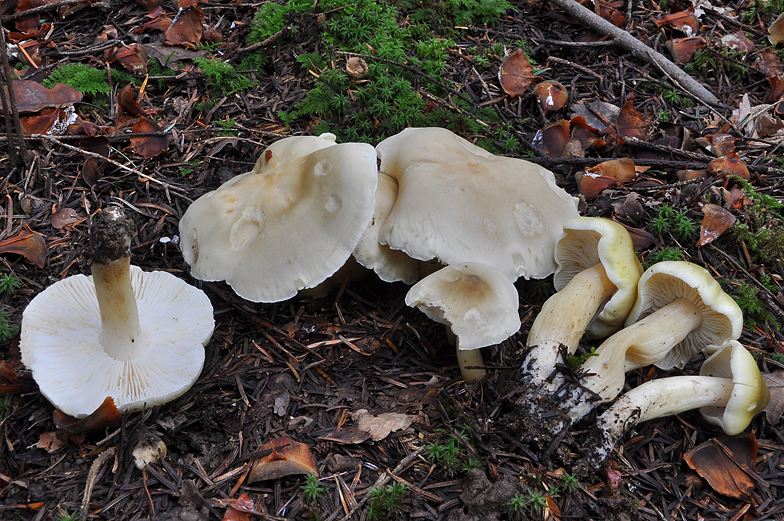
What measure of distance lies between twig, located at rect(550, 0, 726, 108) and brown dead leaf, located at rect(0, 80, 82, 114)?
4.33 m

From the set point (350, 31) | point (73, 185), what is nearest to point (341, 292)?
point (73, 185)

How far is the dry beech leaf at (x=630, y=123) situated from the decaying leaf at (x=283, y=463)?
346cm

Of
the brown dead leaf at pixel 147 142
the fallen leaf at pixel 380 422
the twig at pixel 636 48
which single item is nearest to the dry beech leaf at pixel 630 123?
the twig at pixel 636 48

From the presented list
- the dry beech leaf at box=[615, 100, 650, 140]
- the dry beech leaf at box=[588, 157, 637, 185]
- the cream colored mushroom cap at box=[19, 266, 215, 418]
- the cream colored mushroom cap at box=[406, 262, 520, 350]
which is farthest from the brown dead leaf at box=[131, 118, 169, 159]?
the dry beech leaf at box=[615, 100, 650, 140]

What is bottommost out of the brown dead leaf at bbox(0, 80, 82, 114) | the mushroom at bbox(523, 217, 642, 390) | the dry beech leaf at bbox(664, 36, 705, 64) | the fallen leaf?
the fallen leaf

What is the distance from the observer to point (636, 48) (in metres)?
4.99

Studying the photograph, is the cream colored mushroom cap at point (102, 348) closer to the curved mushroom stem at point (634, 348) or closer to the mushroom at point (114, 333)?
the mushroom at point (114, 333)

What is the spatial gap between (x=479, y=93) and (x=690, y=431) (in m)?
2.98

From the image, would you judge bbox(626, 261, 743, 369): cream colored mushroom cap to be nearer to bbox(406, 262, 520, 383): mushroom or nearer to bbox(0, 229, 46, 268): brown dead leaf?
bbox(406, 262, 520, 383): mushroom

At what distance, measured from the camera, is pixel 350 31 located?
4504mm

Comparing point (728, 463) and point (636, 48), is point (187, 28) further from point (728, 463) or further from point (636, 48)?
point (728, 463)

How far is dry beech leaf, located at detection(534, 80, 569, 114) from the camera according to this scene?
4453 mm

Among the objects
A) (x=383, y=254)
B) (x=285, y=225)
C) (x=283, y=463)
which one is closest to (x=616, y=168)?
(x=383, y=254)

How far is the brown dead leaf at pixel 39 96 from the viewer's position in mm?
3955
